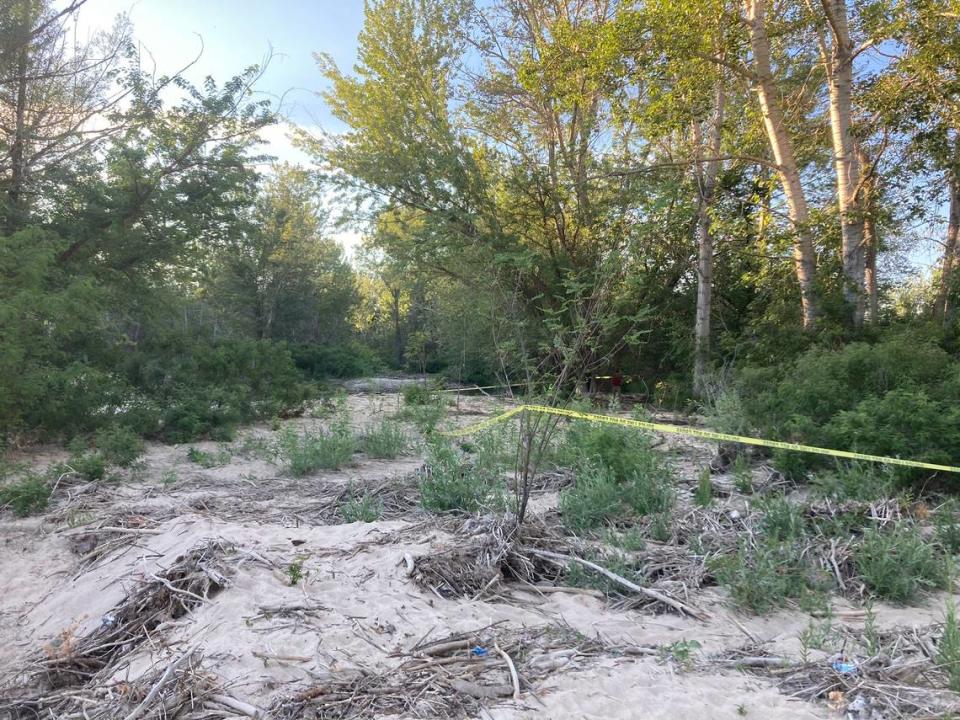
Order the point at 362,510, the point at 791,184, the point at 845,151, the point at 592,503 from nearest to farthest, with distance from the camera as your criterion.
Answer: the point at 592,503, the point at 362,510, the point at 845,151, the point at 791,184

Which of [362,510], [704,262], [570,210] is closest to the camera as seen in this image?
[362,510]

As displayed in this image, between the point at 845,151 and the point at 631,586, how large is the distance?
30.5 ft

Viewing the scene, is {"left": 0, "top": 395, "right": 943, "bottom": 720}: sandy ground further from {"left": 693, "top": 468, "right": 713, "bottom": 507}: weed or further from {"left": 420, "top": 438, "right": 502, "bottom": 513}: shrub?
{"left": 693, "top": 468, "right": 713, "bottom": 507}: weed

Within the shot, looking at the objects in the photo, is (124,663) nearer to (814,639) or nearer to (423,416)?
(814,639)

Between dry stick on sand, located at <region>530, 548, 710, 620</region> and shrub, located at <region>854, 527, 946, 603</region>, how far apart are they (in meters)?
1.05

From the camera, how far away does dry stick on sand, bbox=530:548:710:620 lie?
3596mm

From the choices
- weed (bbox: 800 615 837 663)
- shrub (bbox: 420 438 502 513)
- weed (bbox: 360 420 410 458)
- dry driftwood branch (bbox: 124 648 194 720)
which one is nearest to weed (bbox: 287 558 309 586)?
dry driftwood branch (bbox: 124 648 194 720)

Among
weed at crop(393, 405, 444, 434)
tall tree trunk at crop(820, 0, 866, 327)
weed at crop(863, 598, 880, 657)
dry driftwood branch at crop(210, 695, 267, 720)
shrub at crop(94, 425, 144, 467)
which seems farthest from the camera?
tall tree trunk at crop(820, 0, 866, 327)

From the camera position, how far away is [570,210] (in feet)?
54.0

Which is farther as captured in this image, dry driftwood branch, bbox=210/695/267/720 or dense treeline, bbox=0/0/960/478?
dense treeline, bbox=0/0/960/478

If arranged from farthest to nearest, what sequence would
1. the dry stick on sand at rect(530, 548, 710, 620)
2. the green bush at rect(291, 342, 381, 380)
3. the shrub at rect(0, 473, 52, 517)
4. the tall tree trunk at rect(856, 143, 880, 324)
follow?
the green bush at rect(291, 342, 381, 380) < the tall tree trunk at rect(856, 143, 880, 324) < the shrub at rect(0, 473, 52, 517) < the dry stick on sand at rect(530, 548, 710, 620)

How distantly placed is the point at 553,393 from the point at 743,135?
1129cm

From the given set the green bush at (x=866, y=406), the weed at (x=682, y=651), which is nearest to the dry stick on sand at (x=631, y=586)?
the weed at (x=682, y=651)

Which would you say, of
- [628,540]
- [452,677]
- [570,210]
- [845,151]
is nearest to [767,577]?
[628,540]
